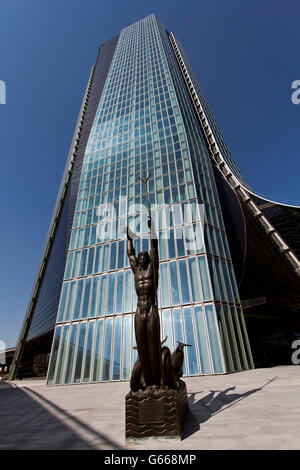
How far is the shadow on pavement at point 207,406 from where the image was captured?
539 centimetres

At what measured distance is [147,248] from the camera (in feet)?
69.4

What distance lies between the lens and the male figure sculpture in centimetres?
557

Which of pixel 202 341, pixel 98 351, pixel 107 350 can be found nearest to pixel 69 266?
pixel 98 351

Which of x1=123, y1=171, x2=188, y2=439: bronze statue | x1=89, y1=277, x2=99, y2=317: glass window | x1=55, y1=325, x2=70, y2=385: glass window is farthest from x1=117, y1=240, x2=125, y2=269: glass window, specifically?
x1=123, y1=171, x2=188, y2=439: bronze statue

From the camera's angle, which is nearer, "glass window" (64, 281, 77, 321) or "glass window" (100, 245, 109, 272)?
"glass window" (64, 281, 77, 321)

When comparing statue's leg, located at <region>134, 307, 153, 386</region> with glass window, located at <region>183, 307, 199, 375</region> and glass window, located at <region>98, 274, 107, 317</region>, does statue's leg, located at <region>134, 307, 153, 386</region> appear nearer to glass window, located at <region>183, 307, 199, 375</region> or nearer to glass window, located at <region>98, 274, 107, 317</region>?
glass window, located at <region>183, 307, 199, 375</region>

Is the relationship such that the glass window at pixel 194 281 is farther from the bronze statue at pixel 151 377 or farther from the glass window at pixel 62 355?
the glass window at pixel 62 355

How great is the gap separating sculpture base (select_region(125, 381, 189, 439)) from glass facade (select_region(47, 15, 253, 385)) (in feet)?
37.9

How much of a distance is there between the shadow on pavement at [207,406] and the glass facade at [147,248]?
7150 mm

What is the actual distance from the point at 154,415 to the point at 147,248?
1643cm

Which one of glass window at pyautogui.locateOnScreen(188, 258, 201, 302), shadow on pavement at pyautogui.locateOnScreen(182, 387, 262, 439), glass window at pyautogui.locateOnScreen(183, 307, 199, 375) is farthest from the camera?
glass window at pyautogui.locateOnScreen(188, 258, 201, 302)
